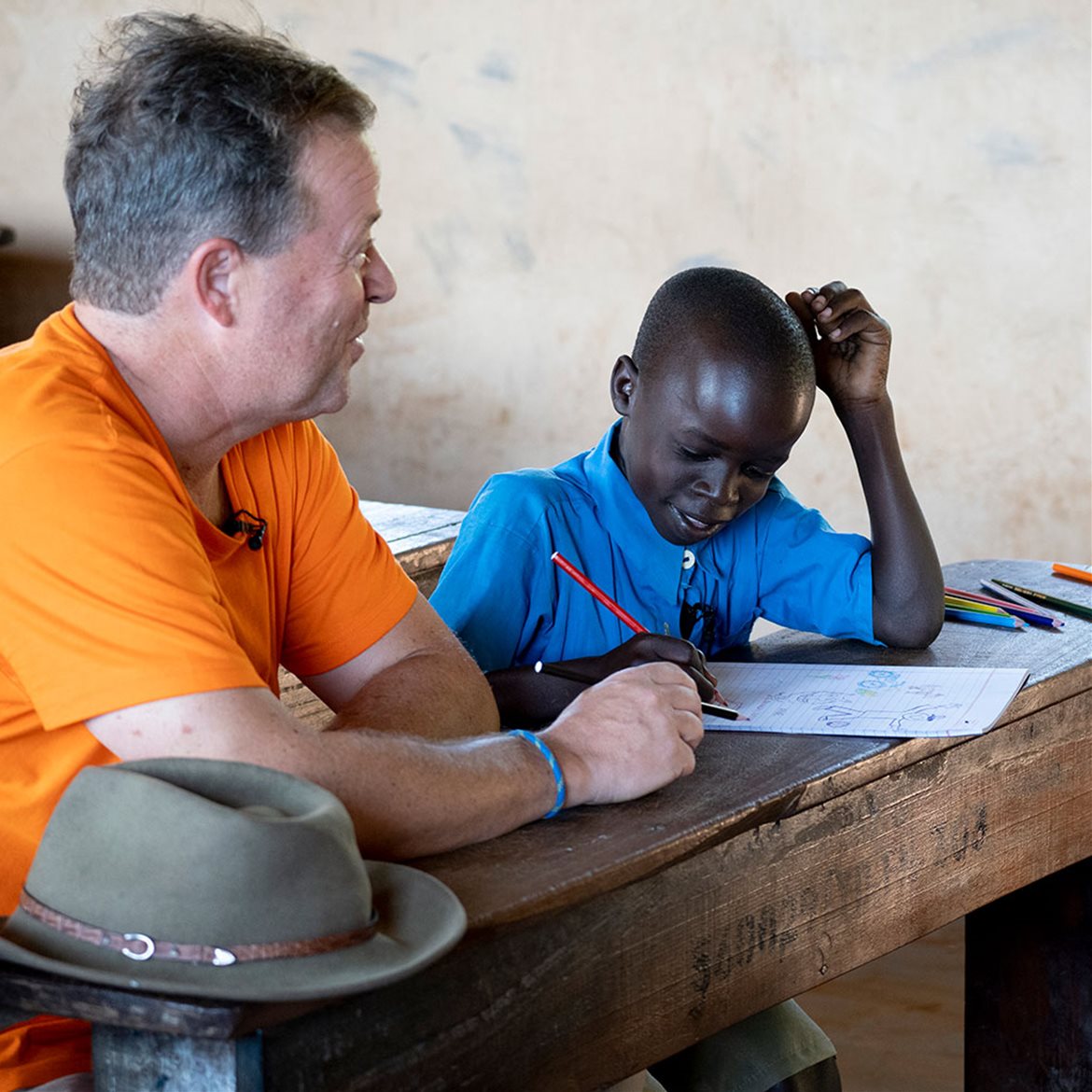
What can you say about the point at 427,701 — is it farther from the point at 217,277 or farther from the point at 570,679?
the point at 217,277

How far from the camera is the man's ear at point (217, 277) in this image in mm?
1356

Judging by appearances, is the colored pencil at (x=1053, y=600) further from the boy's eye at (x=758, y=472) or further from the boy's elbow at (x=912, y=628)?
the boy's eye at (x=758, y=472)

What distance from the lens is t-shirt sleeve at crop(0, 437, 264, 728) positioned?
3.91ft

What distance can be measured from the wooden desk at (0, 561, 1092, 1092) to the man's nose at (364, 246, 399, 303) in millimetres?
521

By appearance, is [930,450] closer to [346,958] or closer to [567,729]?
[567,729]

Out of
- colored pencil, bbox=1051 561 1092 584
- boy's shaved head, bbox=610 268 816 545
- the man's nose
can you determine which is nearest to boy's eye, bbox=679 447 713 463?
boy's shaved head, bbox=610 268 816 545

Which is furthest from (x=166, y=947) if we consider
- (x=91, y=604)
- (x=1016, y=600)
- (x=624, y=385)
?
(x=1016, y=600)

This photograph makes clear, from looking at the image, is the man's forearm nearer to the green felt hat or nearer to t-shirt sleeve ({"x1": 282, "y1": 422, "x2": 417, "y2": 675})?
t-shirt sleeve ({"x1": 282, "y1": 422, "x2": 417, "y2": 675})

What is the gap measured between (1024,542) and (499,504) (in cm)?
234

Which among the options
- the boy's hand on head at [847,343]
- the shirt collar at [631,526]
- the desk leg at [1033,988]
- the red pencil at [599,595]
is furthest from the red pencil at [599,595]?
the desk leg at [1033,988]

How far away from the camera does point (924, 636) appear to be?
77.9 inches

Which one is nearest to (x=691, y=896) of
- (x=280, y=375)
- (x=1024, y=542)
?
(x=280, y=375)

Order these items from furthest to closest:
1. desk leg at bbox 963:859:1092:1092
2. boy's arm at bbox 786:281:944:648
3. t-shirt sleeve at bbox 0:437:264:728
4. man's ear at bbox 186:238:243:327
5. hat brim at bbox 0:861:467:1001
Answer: desk leg at bbox 963:859:1092:1092 → boy's arm at bbox 786:281:944:648 → man's ear at bbox 186:238:243:327 → t-shirt sleeve at bbox 0:437:264:728 → hat brim at bbox 0:861:467:1001

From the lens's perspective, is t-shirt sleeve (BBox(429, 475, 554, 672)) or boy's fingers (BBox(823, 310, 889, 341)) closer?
t-shirt sleeve (BBox(429, 475, 554, 672))
